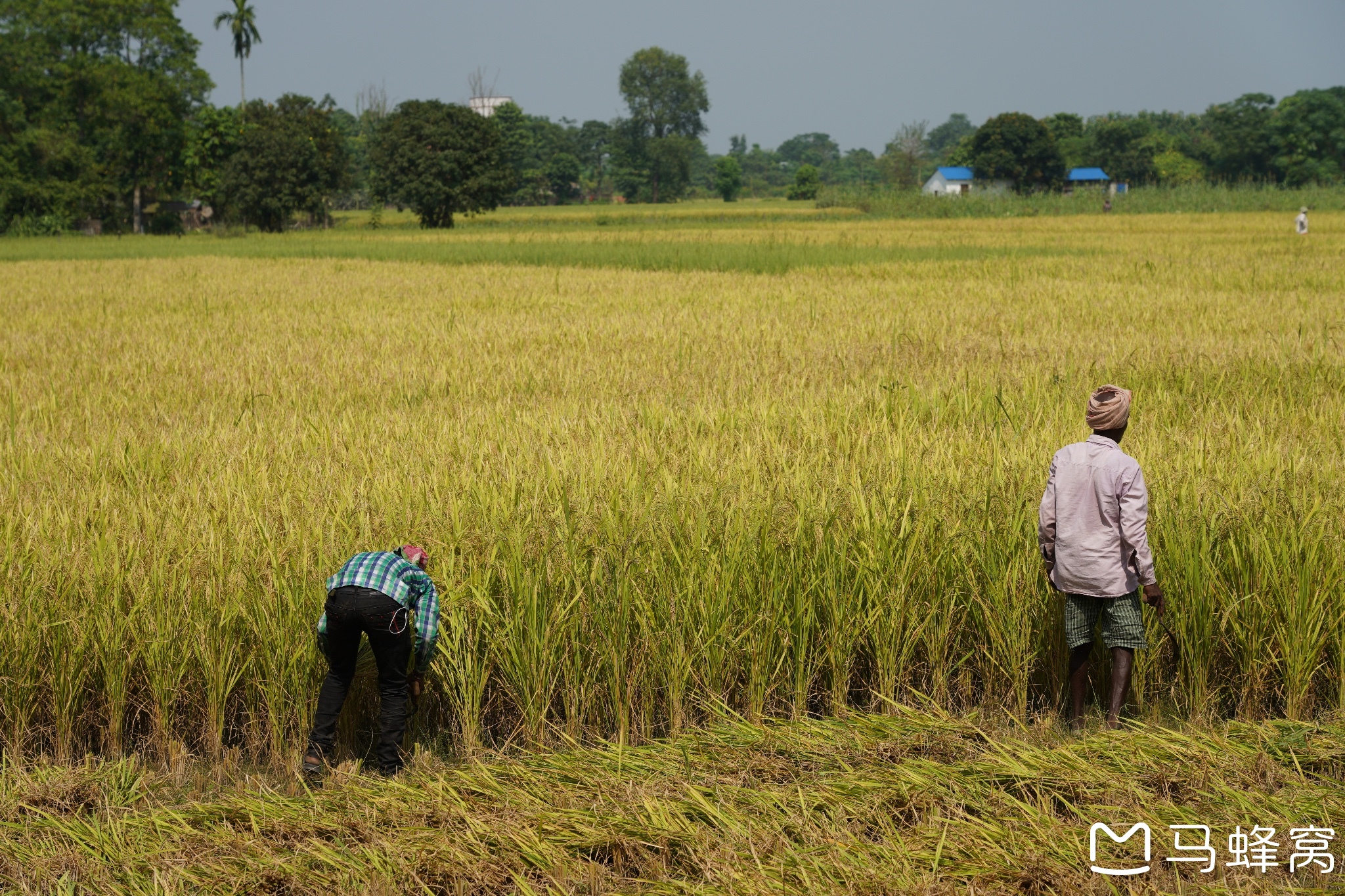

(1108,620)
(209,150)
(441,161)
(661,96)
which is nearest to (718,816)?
(1108,620)

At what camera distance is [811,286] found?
17109mm

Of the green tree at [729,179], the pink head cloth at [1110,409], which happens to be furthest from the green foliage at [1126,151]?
the pink head cloth at [1110,409]

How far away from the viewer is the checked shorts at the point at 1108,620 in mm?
3484

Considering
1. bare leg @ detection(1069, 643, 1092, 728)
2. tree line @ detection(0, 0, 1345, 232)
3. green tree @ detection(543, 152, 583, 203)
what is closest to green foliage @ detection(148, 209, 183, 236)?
tree line @ detection(0, 0, 1345, 232)

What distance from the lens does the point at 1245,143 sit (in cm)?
8281

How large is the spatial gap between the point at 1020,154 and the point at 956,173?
12.5m

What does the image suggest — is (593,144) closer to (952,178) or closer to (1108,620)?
(952,178)

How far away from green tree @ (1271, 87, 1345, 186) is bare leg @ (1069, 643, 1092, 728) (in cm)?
8735

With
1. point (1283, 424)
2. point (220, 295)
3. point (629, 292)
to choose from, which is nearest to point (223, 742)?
point (1283, 424)

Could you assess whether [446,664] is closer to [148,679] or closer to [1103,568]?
[148,679]

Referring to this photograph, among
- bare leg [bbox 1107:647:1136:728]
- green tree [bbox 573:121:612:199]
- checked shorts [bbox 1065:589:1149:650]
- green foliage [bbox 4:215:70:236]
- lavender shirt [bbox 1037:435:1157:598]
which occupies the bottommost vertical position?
bare leg [bbox 1107:647:1136:728]

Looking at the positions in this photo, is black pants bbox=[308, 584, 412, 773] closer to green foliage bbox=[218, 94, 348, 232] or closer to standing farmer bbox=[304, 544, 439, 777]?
standing farmer bbox=[304, 544, 439, 777]

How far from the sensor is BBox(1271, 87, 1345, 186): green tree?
258 feet

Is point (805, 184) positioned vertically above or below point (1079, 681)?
above
